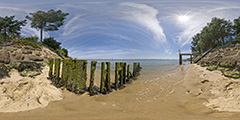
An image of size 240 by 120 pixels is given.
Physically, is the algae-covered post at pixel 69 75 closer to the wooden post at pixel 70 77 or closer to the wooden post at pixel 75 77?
the wooden post at pixel 70 77

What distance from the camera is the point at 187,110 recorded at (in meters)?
4.68

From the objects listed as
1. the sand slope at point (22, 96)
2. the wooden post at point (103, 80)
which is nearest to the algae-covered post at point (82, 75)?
the wooden post at point (103, 80)

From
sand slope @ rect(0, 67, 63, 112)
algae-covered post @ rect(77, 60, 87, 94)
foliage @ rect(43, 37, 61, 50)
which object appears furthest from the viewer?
foliage @ rect(43, 37, 61, 50)

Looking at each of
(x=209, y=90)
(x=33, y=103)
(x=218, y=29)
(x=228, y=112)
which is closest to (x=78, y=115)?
(x=33, y=103)

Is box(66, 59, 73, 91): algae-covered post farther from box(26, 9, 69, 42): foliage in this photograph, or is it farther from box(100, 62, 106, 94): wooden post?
box(26, 9, 69, 42): foliage

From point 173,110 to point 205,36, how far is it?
177 ft

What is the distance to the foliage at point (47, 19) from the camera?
34.1 meters

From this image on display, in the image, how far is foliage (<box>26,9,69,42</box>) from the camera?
1344 inches

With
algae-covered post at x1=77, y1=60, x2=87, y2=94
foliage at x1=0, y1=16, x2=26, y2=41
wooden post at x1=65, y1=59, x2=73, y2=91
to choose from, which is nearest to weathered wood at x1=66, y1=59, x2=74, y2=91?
wooden post at x1=65, y1=59, x2=73, y2=91

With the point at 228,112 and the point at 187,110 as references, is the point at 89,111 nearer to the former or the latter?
the point at 187,110

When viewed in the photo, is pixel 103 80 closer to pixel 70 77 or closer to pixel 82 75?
pixel 82 75

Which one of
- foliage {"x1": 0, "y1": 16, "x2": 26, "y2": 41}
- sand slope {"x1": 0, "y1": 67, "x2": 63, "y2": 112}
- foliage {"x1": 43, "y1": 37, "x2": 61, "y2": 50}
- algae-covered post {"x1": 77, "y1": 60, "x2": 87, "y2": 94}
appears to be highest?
foliage {"x1": 0, "y1": 16, "x2": 26, "y2": 41}

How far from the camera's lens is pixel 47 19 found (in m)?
34.9

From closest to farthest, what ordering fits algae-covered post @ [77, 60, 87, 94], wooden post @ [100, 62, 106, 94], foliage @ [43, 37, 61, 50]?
algae-covered post @ [77, 60, 87, 94] → wooden post @ [100, 62, 106, 94] → foliage @ [43, 37, 61, 50]
